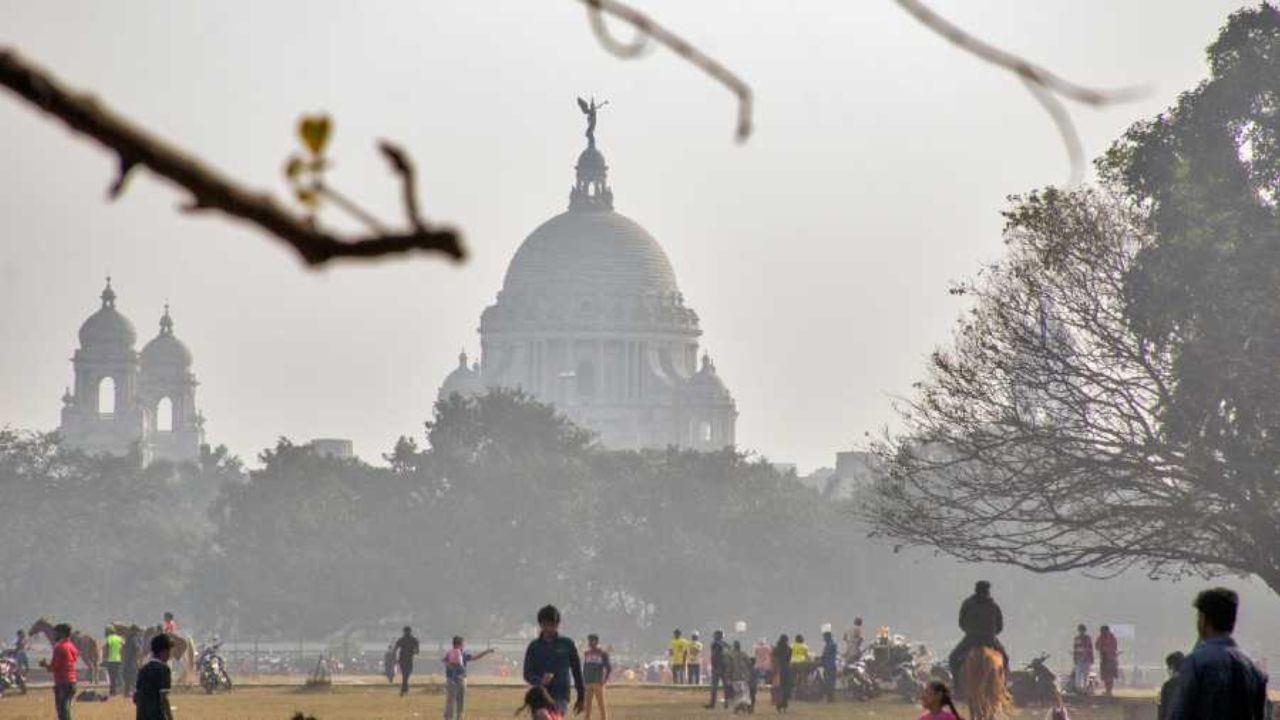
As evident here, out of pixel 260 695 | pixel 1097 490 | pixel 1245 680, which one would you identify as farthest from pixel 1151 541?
pixel 1245 680

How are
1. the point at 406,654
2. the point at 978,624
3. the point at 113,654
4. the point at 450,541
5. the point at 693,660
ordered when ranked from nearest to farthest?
the point at 978,624
the point at 113,654
the point at 406,654
the point at 693,660
the point at 450,541

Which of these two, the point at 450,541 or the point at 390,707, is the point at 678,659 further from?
the point at 450,541

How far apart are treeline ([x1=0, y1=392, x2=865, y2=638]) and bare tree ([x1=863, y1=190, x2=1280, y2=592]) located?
66560mm

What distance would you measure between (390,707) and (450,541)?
68.9 meters

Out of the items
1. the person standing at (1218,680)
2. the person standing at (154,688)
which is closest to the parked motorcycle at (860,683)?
the person standing at (154,688)

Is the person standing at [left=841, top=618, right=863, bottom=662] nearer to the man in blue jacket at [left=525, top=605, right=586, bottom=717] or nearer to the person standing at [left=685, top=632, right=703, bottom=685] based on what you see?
the person standing at [left=685, top=632, right=703, bottom=685]

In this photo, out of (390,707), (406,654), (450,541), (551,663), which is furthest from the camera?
(450,541)

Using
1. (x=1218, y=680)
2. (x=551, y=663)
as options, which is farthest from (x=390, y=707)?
(x=1218, y=680)

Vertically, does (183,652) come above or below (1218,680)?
above

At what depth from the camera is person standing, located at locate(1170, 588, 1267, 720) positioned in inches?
400

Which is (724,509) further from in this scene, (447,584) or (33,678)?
(33,678)

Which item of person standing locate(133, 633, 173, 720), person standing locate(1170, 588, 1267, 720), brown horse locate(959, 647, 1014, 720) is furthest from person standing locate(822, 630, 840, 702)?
person standing locate(1170, 588, 1267, 720)

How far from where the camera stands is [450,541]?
11181cm

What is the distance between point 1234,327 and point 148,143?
1490 inches
